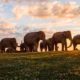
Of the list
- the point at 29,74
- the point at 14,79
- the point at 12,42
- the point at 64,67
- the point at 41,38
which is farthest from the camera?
the point at 12,42

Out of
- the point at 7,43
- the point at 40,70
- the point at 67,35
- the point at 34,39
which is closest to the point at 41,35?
the point at 34,39

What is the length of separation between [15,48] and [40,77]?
46.2m

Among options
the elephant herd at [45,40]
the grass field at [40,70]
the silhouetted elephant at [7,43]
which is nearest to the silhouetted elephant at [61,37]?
the elephant herd at [45,40]

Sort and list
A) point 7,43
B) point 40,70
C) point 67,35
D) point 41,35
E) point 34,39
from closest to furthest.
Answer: point 40,70
point 41,35
point 67,35
point 34,39
point 7,43

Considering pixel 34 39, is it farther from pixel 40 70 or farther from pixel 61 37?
pixel 40 70

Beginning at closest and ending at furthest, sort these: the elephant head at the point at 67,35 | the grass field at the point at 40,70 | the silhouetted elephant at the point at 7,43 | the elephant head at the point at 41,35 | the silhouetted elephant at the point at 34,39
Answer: the grass field at the point at 40,70 < the elephant head at the point at 41,35 < the silhouetted elephant at the point at 34,39 < the elephant head at the point at 67,35 < the silhouetted elephant at the point at 7,43

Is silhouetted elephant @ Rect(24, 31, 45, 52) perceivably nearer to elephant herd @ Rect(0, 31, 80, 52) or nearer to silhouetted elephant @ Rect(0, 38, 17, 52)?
elephant herd @ Rect(0, 31, 80, 52)

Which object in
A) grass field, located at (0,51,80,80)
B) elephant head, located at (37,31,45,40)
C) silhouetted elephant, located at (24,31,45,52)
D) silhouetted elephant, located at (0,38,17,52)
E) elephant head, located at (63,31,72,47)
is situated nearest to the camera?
grass field, located at (0,51,80,80)

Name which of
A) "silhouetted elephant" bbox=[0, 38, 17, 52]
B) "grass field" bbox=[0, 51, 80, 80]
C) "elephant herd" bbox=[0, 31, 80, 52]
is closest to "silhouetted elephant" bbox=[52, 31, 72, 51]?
"elephant herd" bbox=[0, 31, 80, 52]

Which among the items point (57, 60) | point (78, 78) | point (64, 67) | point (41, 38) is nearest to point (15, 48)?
point (41, 38)

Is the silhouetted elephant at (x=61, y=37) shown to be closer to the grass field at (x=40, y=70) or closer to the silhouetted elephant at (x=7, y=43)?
the silhouetted elephant at (x=7, y=43)

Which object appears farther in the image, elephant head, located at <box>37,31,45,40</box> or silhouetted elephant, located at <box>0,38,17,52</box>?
silhouetted elephant, located at <box>0,38,17,52</box>

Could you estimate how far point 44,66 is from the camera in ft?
92.0

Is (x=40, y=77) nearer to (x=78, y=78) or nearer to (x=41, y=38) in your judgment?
(x=78, y=78)
